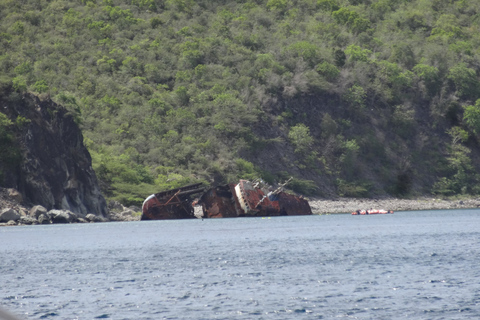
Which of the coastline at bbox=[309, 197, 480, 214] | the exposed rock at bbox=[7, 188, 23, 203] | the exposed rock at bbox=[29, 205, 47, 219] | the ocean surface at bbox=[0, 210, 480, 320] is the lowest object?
the coastline at bbox=[309, 197, 480, 214]

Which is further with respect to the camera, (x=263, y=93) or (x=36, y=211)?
(x=263, y=93)

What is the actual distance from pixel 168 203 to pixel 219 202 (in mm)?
6170

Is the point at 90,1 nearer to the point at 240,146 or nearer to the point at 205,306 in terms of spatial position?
the point at 240,146

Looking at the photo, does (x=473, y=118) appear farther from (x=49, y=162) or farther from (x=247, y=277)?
(x=247, y=277)

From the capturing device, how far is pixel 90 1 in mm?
175500

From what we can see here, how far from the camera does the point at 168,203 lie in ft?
279

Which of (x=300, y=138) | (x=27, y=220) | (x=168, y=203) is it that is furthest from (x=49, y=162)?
(x=300, y=138)

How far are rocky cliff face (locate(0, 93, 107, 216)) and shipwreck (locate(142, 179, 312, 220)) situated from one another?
618cm

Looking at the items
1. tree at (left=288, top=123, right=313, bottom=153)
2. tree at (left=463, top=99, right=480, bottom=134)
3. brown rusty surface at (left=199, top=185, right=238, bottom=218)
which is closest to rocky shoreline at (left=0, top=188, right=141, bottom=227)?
brown rusty surface at (left=199, top=185, right=238, bottom=218)

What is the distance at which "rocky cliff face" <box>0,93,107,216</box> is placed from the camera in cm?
7606

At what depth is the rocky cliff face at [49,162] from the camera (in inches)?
2995

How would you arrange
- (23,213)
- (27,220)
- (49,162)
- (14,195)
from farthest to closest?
(49,162) → (14,195) → (23,213) → (27,220)

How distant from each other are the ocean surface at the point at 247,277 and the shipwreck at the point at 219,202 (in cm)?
2955

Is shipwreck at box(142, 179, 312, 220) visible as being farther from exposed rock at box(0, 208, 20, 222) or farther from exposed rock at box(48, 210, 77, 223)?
exposed rock at box(0, 208, 20, 222)
